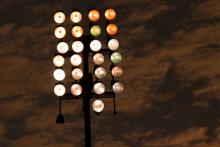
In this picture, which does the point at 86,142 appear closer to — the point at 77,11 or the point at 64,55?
the point at 64,55

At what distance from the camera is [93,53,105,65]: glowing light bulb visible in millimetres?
18406

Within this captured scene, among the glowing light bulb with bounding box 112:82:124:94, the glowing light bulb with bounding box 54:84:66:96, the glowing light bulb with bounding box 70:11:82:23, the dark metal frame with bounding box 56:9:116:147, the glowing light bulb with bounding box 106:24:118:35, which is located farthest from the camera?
the glowing light bulb with bounding box 70:11:82:23

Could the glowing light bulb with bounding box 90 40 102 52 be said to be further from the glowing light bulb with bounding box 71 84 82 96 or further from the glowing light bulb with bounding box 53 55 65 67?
the glowing light bulb with bounding box 71 84 82 96

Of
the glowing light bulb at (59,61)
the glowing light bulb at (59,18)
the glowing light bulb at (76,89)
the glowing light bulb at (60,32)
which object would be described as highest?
the glowing light bulb at (59,18)

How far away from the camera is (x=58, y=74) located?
60.5ft

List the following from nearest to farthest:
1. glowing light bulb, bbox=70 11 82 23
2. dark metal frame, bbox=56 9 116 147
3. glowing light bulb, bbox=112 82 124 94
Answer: glowing light bulb, bbox=112 82 124 94 → dark metal frame, bbox=56 9 116 147 → glowing light bulb, bbox=70 11 82 23

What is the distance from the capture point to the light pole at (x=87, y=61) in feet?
60.2

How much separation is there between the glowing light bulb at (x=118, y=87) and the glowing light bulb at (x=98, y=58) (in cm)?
74

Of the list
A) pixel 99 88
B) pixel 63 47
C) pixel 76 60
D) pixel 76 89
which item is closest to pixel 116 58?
pixel 99 88

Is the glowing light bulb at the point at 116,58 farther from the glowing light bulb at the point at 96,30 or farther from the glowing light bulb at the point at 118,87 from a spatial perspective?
the glowing light bulb at the point at 96,30

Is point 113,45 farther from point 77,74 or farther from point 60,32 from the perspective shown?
point 60,32

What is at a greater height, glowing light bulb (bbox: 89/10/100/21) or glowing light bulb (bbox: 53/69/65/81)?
glowing light bulb (bbox: 89/10/100/21)

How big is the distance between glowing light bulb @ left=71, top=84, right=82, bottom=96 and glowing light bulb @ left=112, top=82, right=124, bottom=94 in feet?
3.03

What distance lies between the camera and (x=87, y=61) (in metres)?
18.8
